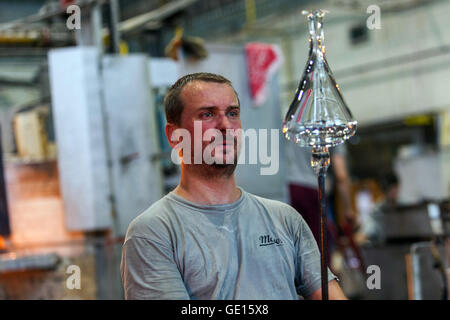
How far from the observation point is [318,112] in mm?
1643

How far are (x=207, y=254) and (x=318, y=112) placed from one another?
0.44m

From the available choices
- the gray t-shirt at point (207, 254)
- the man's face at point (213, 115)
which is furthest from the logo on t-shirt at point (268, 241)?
the man's face at point (213, 115)

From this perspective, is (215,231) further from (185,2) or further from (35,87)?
(35,87)

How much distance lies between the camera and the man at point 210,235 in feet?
5.50

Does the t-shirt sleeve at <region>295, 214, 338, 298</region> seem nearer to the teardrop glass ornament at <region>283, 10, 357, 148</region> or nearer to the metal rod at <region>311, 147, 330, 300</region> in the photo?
the metal rod at <region>311, 147, 330, 300</region>

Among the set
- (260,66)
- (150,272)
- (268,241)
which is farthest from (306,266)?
(260,66)

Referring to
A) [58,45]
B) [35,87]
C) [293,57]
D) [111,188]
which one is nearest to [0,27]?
[58,45]

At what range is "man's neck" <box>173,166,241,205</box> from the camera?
1.77 m

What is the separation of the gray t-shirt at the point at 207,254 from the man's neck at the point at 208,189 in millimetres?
25

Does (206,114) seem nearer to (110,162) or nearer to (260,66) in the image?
(110,162)

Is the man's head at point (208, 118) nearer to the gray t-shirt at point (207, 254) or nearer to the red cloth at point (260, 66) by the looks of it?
the gray t-shirt at point (207, 254)

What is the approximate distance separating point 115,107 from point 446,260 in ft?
8.74

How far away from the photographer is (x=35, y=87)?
311 inches

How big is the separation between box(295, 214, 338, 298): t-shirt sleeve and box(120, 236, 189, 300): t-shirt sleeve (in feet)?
1.17
